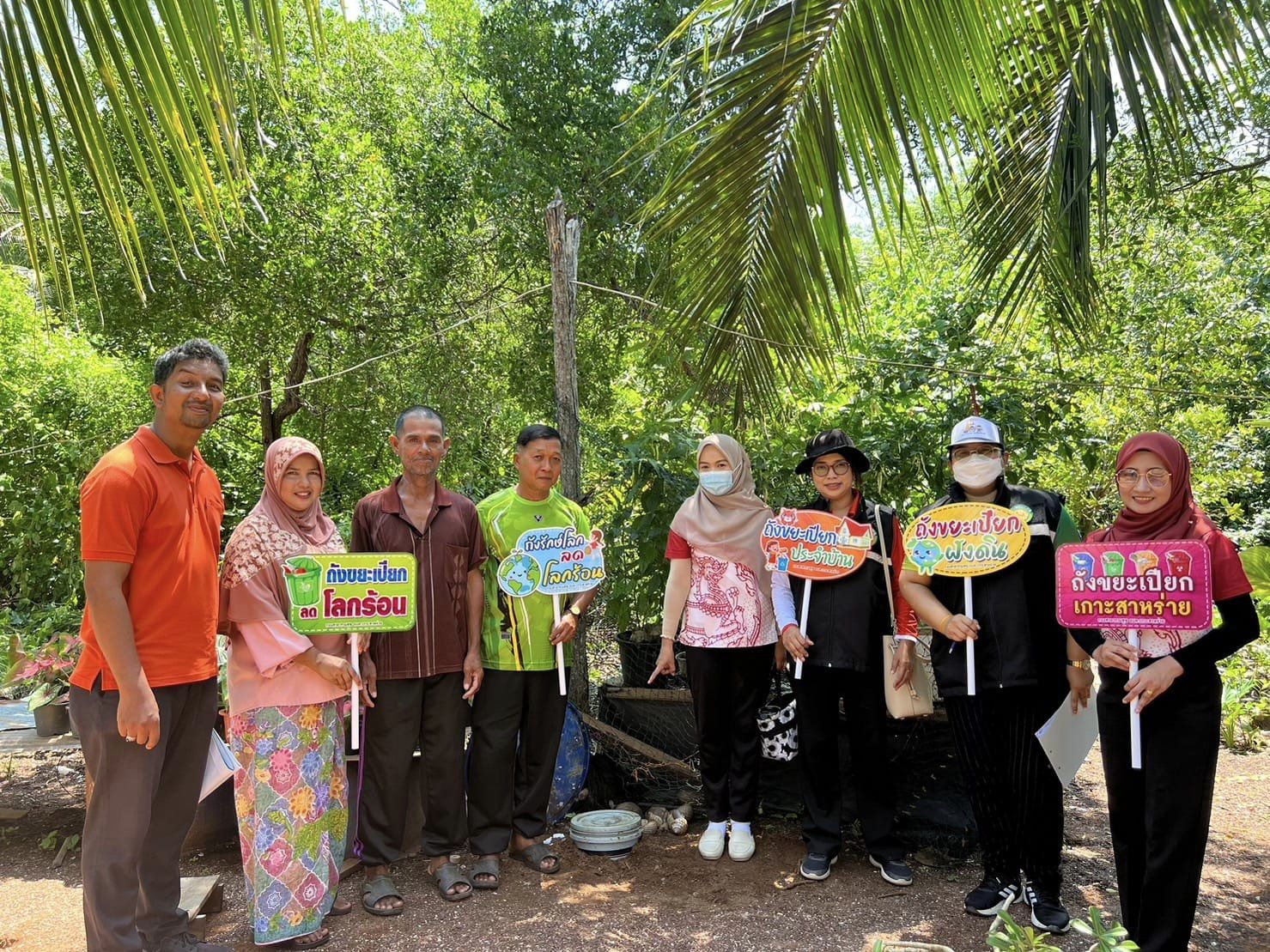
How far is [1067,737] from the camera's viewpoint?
3475 mm

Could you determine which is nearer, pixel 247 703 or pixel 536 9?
pixel 247 703

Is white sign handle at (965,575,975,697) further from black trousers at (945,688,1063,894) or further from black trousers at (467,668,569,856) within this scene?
black trousers at (467,668,569,856)

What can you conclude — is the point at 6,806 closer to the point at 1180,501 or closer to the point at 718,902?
the point at 718,902

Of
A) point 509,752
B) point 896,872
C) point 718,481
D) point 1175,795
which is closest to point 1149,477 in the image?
point 1175,795

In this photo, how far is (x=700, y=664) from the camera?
171 inches

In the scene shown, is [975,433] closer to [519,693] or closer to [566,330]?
[519,693]

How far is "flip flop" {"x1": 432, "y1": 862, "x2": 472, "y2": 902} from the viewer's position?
391cm

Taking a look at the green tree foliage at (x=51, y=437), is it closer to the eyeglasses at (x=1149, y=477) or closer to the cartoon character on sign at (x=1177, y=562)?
the eyeglasses at (x=1149, y=477)

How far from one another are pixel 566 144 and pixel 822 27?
23.5ft

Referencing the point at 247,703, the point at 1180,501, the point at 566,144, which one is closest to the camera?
the point at 1180,501

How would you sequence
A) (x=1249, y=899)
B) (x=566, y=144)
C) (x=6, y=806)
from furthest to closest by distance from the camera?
1. (x=566, y=144)
2. (x=6, y=806)
3. (x=1249, y=899)

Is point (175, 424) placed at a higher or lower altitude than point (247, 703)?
higher

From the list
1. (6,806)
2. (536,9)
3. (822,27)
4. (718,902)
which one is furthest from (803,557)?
(536,9)

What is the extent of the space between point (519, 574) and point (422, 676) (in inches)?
22.9
